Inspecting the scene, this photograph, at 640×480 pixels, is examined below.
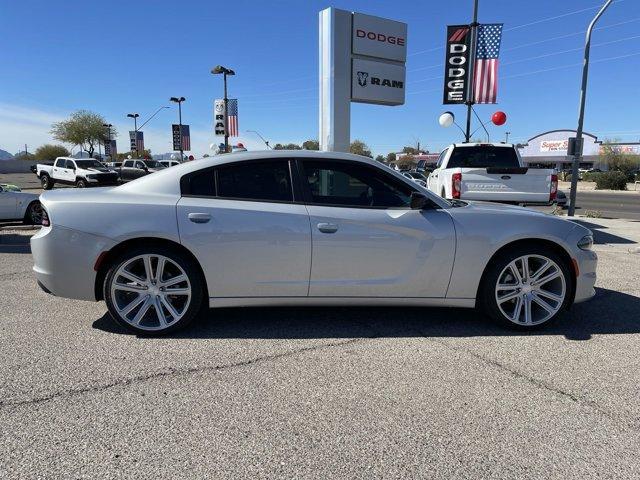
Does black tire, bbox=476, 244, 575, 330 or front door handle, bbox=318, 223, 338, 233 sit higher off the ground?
front door handle, bbox=318, 223, 338, 233

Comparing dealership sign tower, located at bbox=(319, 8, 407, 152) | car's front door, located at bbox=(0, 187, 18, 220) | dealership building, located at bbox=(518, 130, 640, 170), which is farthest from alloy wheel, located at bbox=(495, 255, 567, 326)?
dealership building, located at bbox=(518, 130, 640, 170)

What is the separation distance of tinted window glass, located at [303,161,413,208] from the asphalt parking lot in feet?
3.75

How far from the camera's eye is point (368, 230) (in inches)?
153

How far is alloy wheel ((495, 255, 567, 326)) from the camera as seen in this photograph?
4125mm

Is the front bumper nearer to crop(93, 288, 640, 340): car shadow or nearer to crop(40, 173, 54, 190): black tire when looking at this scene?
crop(93, 288, 640, 340): car shadow

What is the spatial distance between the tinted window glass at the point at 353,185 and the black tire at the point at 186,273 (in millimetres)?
1210

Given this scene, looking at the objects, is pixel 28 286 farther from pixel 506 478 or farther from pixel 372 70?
pixel 372 70

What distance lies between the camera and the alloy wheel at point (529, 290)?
4125mm

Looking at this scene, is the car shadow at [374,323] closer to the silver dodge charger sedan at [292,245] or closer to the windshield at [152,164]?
the silver dodge charger sedan at [292,245]

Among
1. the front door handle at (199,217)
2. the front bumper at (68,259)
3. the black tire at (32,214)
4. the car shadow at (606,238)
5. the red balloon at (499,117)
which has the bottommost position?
the car shadow at (606,238)

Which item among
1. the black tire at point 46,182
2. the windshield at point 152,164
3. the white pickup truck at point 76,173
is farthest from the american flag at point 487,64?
the windshield at point 152,164

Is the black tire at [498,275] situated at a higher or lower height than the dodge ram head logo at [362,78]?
lower

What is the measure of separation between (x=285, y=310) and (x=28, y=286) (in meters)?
3.15

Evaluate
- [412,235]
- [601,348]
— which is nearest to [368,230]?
[412,235]
